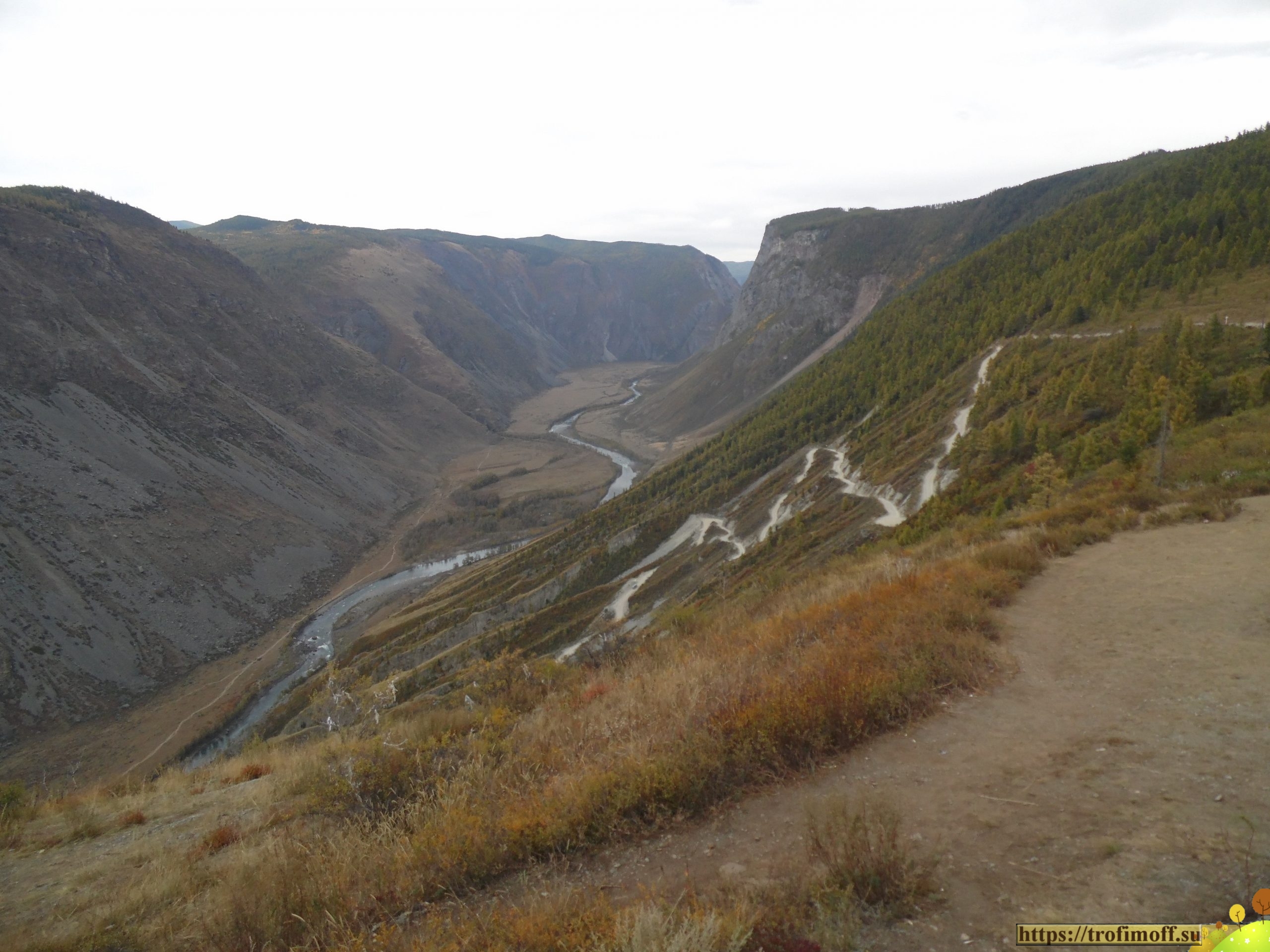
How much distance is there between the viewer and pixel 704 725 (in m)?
5.66

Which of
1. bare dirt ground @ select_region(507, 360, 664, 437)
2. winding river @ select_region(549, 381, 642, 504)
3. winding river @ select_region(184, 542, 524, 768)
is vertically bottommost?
winding river @ select_region(184, 542, 524, 768)

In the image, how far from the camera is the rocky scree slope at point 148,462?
3706 cm

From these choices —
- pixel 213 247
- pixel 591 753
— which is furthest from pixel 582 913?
pixel 213 247

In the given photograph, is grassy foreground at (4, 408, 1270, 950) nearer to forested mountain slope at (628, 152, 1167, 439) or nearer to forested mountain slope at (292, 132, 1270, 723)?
forested mountain slope at (292, 132, 1270, 723)

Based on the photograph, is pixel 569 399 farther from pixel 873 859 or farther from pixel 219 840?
pixel 873 859

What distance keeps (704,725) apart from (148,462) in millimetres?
61286

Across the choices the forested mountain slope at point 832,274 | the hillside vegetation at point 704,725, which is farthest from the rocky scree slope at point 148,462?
the forested mountain slope at point 832,274

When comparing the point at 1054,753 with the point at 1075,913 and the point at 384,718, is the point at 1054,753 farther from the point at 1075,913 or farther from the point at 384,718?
the point at 384,718

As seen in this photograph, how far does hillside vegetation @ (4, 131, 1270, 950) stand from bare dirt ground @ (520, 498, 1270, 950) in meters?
0.28

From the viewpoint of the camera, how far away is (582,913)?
12.0 feet

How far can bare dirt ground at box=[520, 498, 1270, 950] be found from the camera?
11.5 feet

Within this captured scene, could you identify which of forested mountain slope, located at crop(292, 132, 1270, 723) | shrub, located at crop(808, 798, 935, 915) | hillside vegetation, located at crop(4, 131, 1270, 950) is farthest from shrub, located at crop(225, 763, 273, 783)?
forested mountain slope, located at crop(292, 132, 1270, 723)

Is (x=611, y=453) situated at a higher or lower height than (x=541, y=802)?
lower

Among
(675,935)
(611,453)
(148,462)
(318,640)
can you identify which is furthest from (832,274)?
(675,935)
